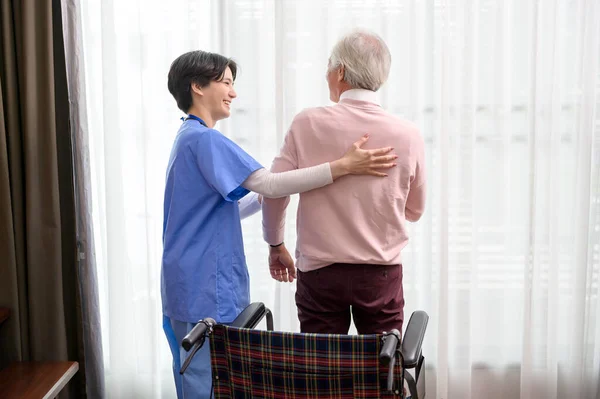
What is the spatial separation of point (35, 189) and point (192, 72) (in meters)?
0.86

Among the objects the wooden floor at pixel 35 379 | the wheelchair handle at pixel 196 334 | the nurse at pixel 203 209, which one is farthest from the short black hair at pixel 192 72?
the wooden floor at pixel 35 379

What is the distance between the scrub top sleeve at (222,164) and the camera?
1794mm

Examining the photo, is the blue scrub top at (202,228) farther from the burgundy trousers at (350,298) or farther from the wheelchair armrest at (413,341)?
the wheelchair armrest at (413,341)

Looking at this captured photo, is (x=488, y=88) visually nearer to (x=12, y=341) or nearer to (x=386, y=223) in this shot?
(x=386, y=223)

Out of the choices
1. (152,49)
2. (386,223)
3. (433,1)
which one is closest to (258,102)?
(152,49)

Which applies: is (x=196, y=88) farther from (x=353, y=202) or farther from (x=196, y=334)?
(x=196, y=334)

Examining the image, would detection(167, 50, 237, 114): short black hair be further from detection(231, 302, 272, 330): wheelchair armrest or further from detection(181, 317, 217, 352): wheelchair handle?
detection(181, 317, 217, 352): wheelchair handle

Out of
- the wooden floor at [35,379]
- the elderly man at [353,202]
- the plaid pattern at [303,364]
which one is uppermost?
the elderly man at [353,202]

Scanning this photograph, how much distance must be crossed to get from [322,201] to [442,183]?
0.86 meters

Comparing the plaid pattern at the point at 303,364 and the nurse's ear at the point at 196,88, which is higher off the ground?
the nurse's ear at the point at 196,88

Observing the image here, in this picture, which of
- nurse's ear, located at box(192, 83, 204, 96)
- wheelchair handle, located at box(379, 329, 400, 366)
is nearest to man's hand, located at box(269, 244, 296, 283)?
nurse's ear, located at box(192, 83, 204, 96)

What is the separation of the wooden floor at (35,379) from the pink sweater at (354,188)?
3.32 feet

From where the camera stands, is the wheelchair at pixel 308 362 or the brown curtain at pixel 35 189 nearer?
the wheelchair at pixel 308 362

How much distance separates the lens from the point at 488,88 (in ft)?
7.98
